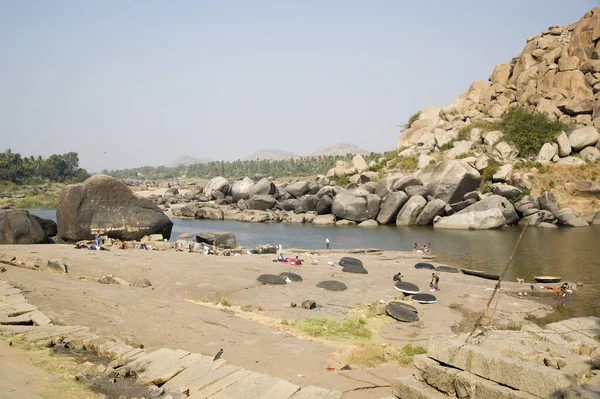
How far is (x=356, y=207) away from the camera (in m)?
57.9

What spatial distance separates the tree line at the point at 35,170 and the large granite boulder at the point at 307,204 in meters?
81.7

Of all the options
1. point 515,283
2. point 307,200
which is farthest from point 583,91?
point 515,283

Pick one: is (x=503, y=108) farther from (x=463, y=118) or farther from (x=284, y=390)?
(x=284, y=390)

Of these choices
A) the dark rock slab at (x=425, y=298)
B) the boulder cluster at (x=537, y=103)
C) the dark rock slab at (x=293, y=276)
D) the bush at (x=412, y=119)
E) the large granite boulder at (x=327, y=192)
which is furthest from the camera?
the bush at (x=412, y=119)

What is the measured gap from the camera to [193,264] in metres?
27.1

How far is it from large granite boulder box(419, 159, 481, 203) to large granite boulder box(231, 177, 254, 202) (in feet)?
87.0

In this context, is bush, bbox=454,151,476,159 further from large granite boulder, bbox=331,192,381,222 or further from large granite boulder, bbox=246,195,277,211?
large granite boulder, bbox=246,195,277,211

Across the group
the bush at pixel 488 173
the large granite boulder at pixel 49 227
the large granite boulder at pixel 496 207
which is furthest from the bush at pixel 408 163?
the large granite boulder at pixel 49 227

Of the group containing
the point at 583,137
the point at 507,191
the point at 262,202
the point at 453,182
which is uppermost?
the point at 583,137

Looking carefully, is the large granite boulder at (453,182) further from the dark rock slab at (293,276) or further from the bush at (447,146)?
the dark rock slab at (293,276)

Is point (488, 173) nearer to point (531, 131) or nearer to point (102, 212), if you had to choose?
point (531, 131)

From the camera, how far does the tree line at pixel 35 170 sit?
11400 centimetres

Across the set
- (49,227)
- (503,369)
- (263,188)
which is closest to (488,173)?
(263,188)

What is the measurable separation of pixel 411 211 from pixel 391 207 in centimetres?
249
